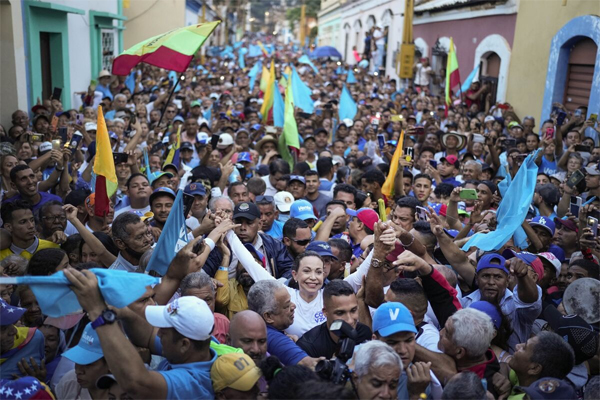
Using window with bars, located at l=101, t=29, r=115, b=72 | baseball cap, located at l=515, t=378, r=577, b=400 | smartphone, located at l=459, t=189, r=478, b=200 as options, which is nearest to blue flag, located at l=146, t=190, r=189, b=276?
baseball cap, located at l=515, t=378, r=577, b=400

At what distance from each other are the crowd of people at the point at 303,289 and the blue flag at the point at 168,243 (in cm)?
16

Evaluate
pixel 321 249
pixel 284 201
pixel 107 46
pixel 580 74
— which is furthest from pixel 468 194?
pixel 107 46

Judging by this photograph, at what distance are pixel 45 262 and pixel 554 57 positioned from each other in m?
11.8

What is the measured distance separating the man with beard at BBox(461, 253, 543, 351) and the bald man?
166 cm

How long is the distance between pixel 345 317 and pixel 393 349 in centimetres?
62

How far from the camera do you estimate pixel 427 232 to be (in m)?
4.91

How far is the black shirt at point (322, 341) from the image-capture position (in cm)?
348

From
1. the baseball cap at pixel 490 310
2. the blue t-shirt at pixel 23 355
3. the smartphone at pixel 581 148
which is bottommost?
the blue t-shirt at pixel 23 355

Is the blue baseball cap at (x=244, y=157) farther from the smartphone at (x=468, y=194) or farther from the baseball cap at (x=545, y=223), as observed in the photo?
the baseball cap at (x=545, y=223)

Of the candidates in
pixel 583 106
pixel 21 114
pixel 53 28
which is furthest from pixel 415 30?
pixel 21 114

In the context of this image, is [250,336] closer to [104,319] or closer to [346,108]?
[104,319]

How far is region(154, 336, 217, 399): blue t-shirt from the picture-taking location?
2.74 meters

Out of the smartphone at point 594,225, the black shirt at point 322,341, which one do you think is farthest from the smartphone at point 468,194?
the black shirt at point 322,341

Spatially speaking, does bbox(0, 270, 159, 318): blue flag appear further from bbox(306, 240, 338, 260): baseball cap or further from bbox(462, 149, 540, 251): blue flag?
bbox(462, 149, 540, 251): blue flag
